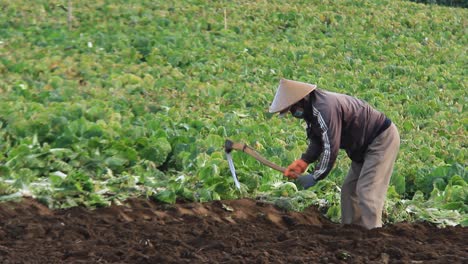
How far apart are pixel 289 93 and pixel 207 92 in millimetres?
7310

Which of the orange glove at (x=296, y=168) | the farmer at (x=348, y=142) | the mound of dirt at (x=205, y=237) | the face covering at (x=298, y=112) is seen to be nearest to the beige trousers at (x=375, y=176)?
the farmer at (x=348, y=142)

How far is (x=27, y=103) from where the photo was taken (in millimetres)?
11664

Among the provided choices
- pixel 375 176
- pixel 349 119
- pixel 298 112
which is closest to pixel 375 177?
pixel 375 176

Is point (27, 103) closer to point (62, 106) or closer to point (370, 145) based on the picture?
point (62, 106)

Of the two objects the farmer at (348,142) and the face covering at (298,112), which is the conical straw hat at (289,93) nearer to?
the farmer at (348,142)

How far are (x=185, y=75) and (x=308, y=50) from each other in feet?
14.3

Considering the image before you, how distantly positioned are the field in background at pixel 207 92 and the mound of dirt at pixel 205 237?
1.09ft

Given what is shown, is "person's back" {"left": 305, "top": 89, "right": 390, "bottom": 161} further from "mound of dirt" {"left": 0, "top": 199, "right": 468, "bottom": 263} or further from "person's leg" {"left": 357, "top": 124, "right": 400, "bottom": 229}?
"mound of dirt" {"left": 0, "top": 199, "right": 468, "bottom": 263}

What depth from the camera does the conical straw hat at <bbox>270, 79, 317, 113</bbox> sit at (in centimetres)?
725

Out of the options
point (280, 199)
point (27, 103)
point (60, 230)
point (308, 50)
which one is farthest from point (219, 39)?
point (60, 230)

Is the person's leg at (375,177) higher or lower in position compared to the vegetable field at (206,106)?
higher

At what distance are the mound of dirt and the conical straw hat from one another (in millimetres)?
1015

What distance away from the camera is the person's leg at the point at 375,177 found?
308 inches

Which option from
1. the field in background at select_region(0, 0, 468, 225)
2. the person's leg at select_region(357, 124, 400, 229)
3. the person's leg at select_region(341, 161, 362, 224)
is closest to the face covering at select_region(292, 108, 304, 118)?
the person's leg at select_region(357, 124, 400, 229)
